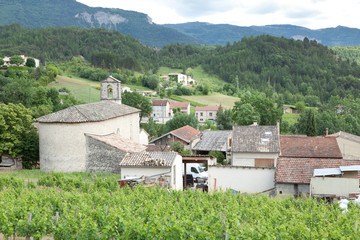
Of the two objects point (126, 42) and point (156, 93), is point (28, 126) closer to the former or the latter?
point (156, 93)

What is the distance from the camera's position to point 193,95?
105562 millimetres

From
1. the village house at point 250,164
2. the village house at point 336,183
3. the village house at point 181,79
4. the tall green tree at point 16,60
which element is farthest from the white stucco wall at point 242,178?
the village house at point 181,79

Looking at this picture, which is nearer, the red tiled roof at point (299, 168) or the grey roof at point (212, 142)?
the red tiled roof at point (299, 168)

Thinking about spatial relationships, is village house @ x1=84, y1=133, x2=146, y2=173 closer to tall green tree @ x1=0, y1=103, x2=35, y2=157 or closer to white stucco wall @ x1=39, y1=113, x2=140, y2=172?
white stucco wall @ x1=39, y1=113, x2=140, y2=172

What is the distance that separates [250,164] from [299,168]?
6.66 metres

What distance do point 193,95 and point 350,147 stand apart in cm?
7373

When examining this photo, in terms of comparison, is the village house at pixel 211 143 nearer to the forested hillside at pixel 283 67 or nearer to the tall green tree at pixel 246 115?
the tall green tree at pixel 246 115

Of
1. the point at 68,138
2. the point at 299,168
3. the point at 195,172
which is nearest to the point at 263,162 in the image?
the point at 195,172

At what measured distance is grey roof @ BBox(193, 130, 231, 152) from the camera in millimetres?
42231

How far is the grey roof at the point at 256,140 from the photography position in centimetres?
2919

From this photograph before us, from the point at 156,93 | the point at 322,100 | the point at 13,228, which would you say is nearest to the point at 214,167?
the point at 13,228

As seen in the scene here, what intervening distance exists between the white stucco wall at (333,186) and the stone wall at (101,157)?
13.7 meters

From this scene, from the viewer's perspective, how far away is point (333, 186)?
20.2 metres

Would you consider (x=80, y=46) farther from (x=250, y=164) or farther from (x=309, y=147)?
(x=309, y=147)
